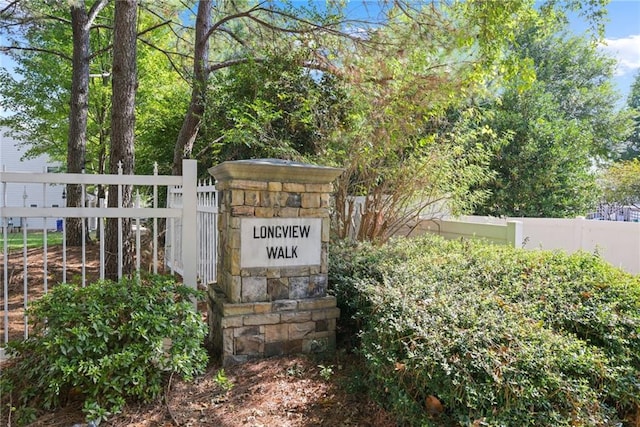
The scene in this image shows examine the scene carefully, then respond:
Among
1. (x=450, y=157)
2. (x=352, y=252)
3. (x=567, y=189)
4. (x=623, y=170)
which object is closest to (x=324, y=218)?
(x=352, y=252)

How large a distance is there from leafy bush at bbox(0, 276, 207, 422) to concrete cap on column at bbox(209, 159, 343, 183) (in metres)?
0.98

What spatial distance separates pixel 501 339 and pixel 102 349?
2.23 m

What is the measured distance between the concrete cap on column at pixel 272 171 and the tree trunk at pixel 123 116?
1.42 metres

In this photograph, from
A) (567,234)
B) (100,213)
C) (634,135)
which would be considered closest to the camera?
(100,213)

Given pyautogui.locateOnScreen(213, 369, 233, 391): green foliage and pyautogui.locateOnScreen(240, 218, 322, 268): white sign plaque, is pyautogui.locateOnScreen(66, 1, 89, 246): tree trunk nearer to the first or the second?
pyautogui.locateOnScreen(240, 218, 322, 268): white sign plaque

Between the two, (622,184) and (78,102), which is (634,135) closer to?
(622,184)

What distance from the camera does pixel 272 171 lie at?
3203 mm

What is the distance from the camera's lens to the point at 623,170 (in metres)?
15.4

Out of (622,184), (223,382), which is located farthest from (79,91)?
(622,184)

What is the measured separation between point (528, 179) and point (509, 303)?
343 inches

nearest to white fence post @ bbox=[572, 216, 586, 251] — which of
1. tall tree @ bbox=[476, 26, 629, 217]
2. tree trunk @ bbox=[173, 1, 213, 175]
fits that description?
tall tree @ bbox=[476, 26, 629, 217]

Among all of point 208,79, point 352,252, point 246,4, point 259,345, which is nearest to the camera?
point 259,345

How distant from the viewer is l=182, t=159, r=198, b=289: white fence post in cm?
343

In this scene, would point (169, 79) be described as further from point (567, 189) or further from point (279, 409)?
point (567, 189)
